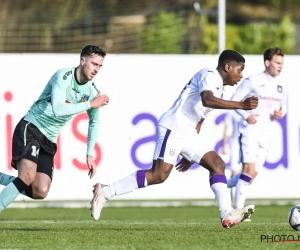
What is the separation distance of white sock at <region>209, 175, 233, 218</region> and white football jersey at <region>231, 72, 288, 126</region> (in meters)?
3.38

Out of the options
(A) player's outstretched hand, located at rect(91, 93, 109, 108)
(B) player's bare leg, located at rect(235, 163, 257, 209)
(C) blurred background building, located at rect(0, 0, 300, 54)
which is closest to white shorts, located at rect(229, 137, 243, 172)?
(B) player's bare leg, located at rect(235, 163, 257, 209)

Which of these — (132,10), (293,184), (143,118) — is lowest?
(293,184)

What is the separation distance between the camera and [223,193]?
11.5 m

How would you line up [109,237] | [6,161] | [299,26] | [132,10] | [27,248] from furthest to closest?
[299,26] → [132,10] → [6,161] → [109,237] → [27,248]

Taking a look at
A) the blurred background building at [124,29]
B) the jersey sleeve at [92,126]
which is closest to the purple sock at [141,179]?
the jersey sleeve at [92,126]

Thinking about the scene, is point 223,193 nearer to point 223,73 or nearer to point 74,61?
point 223,73

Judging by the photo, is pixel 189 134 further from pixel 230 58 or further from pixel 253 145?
pixel 253 145

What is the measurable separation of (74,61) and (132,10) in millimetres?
22165

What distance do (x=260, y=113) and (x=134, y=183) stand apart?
11.8ft

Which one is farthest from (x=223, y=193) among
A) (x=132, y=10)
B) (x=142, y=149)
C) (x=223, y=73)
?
(x=132, y=10)

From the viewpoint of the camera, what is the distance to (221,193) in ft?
37.8

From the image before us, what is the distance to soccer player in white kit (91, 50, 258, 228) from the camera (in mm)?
11578

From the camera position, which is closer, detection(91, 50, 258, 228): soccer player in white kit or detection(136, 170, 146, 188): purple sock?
detection(91, 50, 258, 228): soccer player in white kit

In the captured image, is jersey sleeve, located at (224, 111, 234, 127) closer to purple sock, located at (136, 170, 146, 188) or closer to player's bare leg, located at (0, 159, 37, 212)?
purple sock, located at (136, 170, 146, 188)
